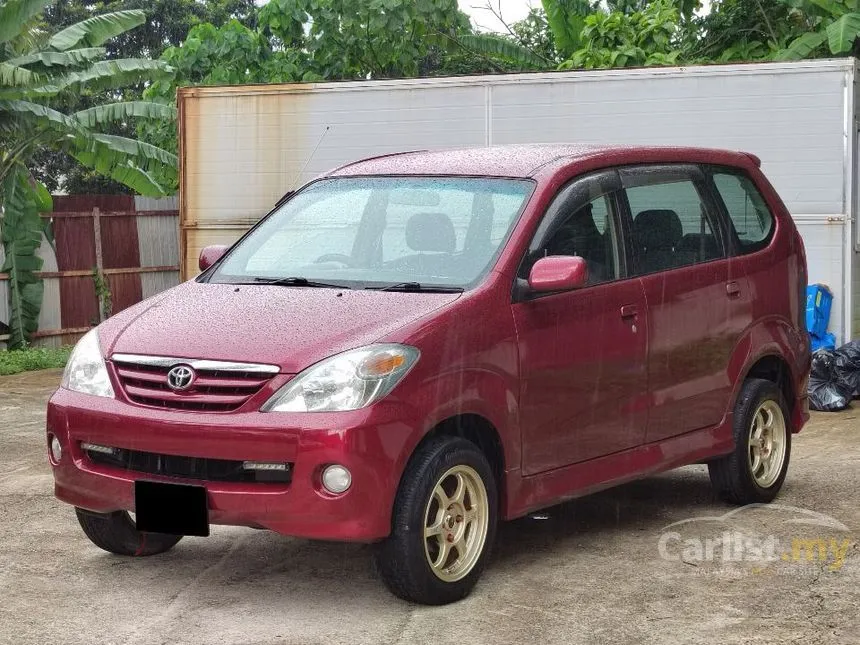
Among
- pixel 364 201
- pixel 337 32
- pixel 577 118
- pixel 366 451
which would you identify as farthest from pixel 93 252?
pixel 366 451

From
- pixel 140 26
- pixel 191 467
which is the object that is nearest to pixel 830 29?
pixel 191 467

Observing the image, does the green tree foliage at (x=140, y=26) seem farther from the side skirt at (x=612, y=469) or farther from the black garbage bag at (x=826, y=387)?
the side skirt at (x=612, y=469)

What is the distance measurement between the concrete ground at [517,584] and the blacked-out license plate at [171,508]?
340 millimetres

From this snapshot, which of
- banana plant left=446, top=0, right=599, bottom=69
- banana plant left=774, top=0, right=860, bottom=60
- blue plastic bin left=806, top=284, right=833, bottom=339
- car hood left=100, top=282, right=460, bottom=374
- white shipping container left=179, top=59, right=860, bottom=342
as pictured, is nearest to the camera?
car hood left=100, top=282, right=460, bottom=374

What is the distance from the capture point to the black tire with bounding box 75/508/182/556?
20.8 feet

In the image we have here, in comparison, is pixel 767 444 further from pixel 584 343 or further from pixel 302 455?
pixel 302 455

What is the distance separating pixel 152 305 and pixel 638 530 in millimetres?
2580

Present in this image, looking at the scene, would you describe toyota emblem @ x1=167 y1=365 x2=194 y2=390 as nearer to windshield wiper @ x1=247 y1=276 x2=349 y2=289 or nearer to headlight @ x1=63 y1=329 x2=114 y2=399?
headlight @ x1=63 y1=329 x2=114 y2=399

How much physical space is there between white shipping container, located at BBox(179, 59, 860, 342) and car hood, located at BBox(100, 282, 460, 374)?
793 cm

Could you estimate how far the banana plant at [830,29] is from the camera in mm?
15188

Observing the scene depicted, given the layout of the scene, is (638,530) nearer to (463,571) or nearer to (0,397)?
(463,571)

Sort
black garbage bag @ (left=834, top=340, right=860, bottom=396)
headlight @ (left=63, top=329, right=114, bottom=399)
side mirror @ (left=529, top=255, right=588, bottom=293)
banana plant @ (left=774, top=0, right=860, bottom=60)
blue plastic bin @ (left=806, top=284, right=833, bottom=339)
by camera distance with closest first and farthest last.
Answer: headlight @ (left=63, top=329, right=114, bottom=399)
side mirror @ (left=529, top=255, right=588, bottom=293)
black garbage bag @ (left=834, top=340, right=860, bottom=396)
blue plastic bin @ (left=806, top=284, right=833, bottom=339)
banana plant @ (left=774, top=0, right=860, bottom=60)

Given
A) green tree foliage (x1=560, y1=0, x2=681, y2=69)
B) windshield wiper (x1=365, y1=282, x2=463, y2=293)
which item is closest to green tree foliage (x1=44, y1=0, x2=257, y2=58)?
green tree foliage (x1=560, y1=0, x2=681, y2=69)

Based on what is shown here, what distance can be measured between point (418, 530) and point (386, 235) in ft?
5.19
